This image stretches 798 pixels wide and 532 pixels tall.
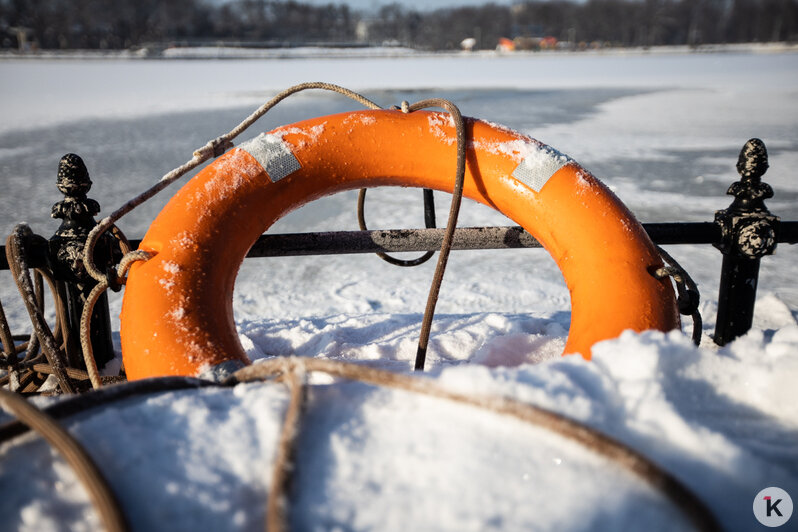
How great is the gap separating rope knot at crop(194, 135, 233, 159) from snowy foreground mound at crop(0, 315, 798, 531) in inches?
34.5

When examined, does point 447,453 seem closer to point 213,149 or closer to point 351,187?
point 351,187

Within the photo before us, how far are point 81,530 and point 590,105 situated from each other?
8.86 metres

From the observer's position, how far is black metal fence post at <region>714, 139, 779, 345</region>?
5.26 ft

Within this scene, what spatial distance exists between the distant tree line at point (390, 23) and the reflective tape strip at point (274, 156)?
133ft

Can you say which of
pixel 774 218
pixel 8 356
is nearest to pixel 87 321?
pixel 8 356

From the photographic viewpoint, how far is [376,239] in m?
1.63

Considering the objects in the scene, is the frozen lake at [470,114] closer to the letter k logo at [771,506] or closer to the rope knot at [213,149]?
the rope knot at [213,149]

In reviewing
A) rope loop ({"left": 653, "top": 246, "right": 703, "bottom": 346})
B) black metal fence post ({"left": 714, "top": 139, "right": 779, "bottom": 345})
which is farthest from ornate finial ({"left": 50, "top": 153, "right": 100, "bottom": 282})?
black metal fence post ({"left": 714, "top": 139, "right": 779, "bottom": 345})

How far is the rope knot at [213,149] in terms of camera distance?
1.53m

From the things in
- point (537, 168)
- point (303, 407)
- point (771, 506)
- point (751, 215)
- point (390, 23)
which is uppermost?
point (390, 23)

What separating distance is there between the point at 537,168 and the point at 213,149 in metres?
0.88

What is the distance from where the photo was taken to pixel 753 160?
63.4 inches

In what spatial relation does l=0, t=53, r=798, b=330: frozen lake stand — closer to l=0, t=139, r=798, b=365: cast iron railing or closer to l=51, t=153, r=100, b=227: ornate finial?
l=0, t=139, r=798, b=365: cast iron railing

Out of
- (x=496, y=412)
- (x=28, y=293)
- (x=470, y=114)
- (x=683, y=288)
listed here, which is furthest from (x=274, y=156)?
(x=470, y=114)
